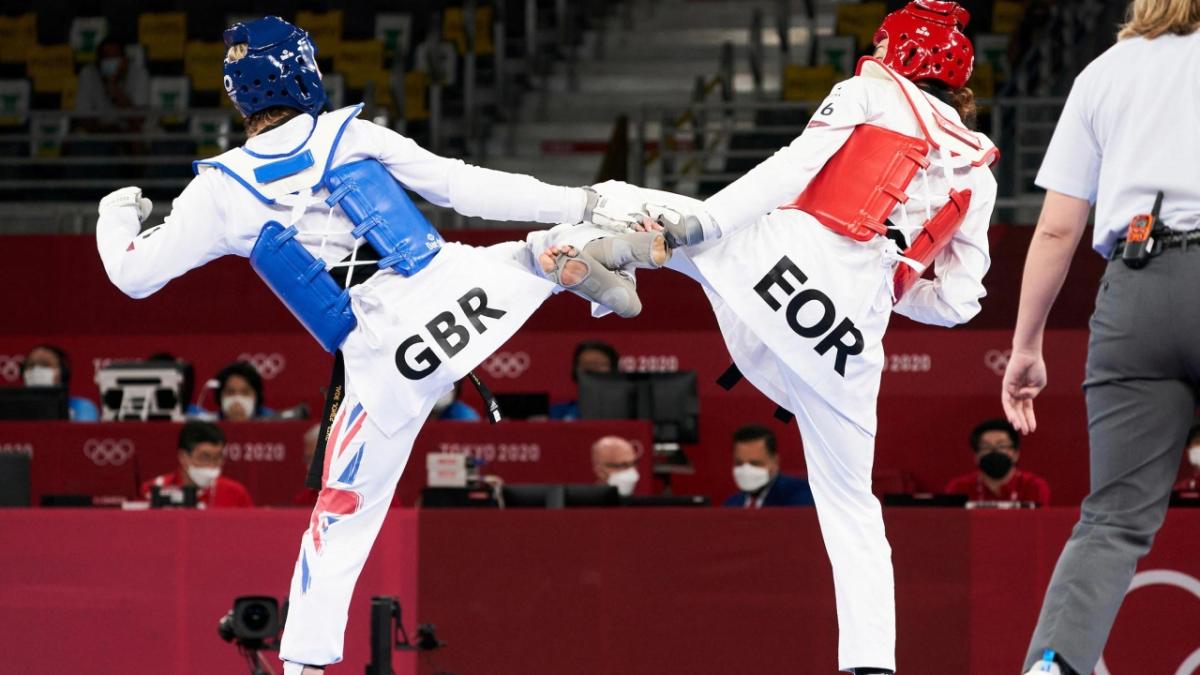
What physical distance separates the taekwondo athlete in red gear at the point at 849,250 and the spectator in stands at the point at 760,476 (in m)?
4.06

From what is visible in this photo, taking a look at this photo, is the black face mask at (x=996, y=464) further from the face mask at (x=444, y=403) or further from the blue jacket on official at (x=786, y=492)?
the face mask at (x=444, y=403)

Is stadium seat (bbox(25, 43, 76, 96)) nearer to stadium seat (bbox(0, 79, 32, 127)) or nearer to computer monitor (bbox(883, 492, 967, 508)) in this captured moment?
stadium seat (bbox(0, 79, 32, 127))

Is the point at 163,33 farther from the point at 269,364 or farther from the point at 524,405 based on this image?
the point at 524,405

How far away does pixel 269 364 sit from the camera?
1287 centimetres

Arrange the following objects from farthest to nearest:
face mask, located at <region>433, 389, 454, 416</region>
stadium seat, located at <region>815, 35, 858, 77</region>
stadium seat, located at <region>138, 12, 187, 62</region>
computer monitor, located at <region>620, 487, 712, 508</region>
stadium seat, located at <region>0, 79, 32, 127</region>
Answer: stadium seat, located at <region>138, 12, 187, 62</region>, stadium seat, located at <region>0, 79, 32, 127</region>, stadium seat, located at <region>815, 35, 858, 77</region>, face mask, located at <region>433, 389, 454, 416</region>, computer monitor, located at <region>620, 487, 712, 508</region>

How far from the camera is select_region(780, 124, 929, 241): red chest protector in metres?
5.04

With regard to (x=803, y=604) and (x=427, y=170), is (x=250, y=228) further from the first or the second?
(x=803, y=604)

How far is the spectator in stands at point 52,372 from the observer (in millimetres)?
11891

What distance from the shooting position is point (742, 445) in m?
9.70

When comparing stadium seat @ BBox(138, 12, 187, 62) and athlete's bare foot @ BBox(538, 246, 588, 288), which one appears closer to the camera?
athlete's bare foot @ BBox(538, 246, 588, 288)

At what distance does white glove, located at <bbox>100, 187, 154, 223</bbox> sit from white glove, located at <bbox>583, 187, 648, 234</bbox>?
138cm

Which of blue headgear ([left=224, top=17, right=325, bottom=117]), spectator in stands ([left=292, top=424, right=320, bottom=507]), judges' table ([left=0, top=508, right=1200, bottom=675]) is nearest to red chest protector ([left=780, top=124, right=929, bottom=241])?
blue headgear ([left=224, top=17, right=325, bottom=117])

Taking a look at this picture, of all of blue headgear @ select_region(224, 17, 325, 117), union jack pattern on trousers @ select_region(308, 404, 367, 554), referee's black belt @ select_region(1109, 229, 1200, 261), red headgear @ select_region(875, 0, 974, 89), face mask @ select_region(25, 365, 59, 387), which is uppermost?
red headgear @ select_region(875, 0, 974, 89)

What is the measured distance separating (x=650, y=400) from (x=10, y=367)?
17.6 ft
